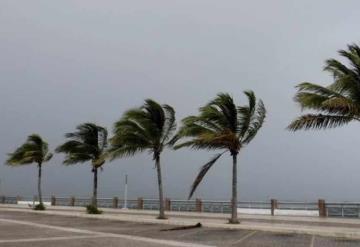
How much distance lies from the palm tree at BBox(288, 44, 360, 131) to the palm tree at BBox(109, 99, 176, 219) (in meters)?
9.13

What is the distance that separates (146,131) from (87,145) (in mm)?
7075

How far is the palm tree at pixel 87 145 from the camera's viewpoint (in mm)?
31047

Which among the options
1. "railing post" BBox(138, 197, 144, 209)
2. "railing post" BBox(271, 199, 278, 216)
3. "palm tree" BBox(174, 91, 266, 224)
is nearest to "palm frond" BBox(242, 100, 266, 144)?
"palm tree" BBox(174, 91, 266, 224)

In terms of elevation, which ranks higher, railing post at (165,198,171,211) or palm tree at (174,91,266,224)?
palm tree at (174,91,266,224)

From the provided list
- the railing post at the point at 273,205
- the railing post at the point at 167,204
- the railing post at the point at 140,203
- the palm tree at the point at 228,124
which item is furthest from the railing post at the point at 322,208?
the railing post at the point at 140,203

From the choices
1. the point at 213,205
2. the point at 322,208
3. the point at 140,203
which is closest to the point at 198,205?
the point at 213,205

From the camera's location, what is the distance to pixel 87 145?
A: 3098 cm

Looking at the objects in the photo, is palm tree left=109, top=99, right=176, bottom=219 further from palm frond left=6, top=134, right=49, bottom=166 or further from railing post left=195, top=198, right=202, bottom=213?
palm frond left=6, top=134, right=49, bottom=166

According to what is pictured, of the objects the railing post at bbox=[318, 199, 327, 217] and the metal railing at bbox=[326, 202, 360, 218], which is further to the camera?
the railing post at bbox=[318, 199, 327, 217]

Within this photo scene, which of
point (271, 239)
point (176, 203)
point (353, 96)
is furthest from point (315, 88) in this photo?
point (176, 203)

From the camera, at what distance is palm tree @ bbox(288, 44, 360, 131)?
55.9 ft

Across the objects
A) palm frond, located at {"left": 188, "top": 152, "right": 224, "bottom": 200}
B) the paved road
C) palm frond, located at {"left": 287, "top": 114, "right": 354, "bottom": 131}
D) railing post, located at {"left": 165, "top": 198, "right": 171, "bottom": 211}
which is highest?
palm frond, located at {"left": 287, "top": 114, "right": 354, "bottom": 131}

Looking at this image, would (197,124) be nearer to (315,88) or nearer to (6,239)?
(315,88)

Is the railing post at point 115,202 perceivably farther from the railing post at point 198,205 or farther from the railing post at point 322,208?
the railing post at point 322,208
